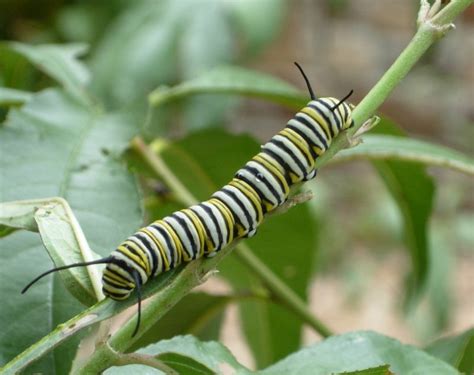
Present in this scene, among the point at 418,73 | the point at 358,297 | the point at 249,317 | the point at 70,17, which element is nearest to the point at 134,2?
the point at 70,17

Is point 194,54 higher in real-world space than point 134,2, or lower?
lower

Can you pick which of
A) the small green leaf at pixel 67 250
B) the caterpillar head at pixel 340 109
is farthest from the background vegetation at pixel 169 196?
the caterpillar head at pixel 340 109

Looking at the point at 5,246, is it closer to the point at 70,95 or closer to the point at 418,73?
the point at 70,95

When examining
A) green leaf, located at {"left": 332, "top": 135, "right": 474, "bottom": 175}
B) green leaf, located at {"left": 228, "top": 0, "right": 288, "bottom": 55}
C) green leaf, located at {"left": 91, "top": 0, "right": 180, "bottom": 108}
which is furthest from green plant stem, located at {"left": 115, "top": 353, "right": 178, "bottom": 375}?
green leaf, located at {"left": 228, "top": 0, "right": 288, "bottom": 55}

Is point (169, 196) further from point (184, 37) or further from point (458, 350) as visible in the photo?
point (184, 37)

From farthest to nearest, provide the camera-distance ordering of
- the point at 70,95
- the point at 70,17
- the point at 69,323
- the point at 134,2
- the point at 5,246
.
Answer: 1. the point at 70,17
2. the point at 134,2
3. the point at 70,95
4. the point at 5,246
5. the point at 69,323

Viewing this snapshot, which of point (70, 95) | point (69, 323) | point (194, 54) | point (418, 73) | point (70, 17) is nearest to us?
point (69, 323)

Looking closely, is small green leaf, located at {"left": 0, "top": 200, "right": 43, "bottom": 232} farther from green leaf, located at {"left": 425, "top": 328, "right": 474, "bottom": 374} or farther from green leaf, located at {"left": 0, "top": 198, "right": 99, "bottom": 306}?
green leaf, located at {"left": 425, "top": 328, "right": 474, "bottom": 374}
